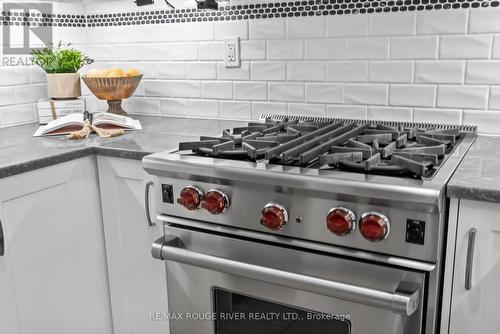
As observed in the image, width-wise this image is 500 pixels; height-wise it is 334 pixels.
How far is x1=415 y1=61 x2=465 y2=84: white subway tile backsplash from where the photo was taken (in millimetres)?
1719

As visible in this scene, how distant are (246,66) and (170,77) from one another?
399mm

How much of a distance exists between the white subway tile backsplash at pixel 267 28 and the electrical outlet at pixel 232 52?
8 centimetres

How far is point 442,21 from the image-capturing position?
5.59 ft

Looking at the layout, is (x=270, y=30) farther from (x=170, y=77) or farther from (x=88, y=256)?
(x=88, y=256)

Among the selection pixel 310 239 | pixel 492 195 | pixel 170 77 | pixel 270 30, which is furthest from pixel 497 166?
pixel 170 77

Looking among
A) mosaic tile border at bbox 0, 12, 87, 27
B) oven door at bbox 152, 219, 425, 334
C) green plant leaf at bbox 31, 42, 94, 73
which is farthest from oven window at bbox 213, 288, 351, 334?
mosaic tile border at bbox 0, 12, 87, 27

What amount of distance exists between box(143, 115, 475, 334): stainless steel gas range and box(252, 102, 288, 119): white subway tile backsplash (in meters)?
0.43

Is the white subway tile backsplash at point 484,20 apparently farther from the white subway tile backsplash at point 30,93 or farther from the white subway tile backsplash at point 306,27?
the white subway tile backsplash at point 30,93

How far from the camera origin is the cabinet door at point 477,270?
1.15m

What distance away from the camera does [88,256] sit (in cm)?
179

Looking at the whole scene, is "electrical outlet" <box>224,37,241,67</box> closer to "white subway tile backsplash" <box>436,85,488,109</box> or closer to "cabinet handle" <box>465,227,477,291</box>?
"white subway tile backsplash" <box>436,85,488,109</box>

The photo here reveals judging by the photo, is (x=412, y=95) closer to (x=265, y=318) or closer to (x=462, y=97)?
(x=462, y=97)

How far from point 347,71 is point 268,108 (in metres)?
0.37
